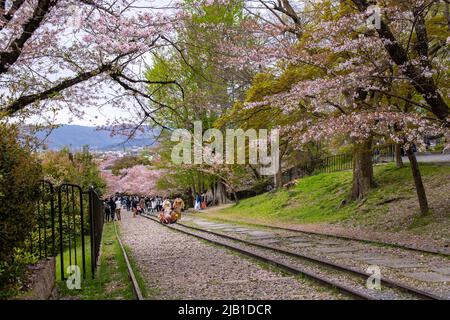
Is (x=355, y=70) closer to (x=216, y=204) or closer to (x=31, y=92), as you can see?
(x=31, y=92)

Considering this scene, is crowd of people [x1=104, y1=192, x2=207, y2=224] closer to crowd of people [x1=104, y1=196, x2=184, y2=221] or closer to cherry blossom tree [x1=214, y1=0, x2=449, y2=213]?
crowd of people [x1=104, y1=196, x2=184, y2=221]

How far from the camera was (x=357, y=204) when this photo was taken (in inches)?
888

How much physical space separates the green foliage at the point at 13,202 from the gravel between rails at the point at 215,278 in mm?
2519

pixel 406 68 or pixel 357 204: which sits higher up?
pixel 406 68

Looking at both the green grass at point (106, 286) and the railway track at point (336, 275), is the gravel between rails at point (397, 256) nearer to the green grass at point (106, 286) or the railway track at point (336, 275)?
the railway track at point (336, 275)

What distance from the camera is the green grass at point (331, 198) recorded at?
70.8ft

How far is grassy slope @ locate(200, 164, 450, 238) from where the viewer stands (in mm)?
17791


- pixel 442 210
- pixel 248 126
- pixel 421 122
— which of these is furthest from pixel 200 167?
pixel 421 122

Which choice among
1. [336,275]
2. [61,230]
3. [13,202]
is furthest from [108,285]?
[336,275]

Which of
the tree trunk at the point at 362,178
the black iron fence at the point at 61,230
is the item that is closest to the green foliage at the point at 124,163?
the tree trunk at the point at 362,178

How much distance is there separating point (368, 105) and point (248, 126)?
16.1ft

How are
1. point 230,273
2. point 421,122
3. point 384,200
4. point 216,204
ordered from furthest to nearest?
1. point 216,204
2. point 384,200
3. point 421,122
4. point 230,273

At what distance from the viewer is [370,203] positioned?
21734mm

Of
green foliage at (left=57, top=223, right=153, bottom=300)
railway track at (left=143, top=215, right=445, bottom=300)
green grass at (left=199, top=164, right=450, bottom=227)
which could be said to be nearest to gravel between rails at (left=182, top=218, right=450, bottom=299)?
railway track at (left=143, top=215, right=445, bottom=300)
